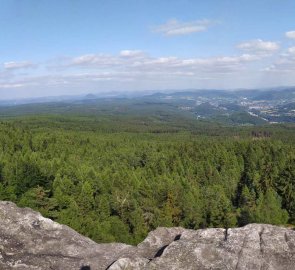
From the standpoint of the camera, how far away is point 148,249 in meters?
36.6

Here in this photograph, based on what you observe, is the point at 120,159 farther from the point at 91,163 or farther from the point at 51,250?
the point at 51,250

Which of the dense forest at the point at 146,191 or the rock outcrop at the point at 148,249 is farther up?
the rock outcrop at the point at 148,249

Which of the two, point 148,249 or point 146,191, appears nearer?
point 148,249

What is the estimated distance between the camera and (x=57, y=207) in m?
75.5

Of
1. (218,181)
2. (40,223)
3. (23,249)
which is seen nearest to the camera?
(23,249)

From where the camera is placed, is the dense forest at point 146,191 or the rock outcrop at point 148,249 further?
the dense forest at point 146,191

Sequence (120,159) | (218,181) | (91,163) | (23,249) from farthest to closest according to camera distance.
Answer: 1. (120,159)
2. (91,163)
3. (218,181)
4. (23,249)

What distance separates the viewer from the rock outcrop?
28062mm

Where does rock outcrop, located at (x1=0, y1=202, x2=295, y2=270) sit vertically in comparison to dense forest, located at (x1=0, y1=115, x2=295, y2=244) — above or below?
above

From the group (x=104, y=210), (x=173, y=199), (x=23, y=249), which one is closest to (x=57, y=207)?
(x=104, y=210)

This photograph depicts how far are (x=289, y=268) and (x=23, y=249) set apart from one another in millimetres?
22769

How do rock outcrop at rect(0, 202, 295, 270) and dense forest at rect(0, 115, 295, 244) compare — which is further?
dense forest at rect(0, 115, 295, 244)

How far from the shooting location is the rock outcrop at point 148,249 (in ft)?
92.1

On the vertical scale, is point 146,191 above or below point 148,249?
below
